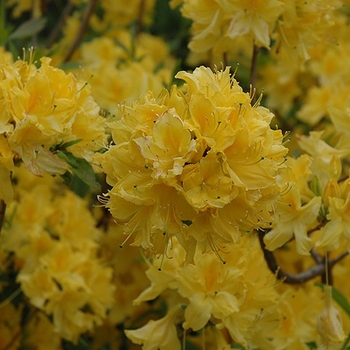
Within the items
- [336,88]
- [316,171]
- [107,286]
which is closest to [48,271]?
[107,286]

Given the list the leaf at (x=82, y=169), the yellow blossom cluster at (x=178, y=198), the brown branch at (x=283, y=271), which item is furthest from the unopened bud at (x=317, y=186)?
the leaf at (x=82, y=169)

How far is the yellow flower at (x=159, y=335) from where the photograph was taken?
4.55 ft

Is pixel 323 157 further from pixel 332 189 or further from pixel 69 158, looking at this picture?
pixel 69 158

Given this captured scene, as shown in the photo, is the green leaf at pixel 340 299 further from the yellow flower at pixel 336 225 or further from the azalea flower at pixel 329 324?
the yellow flower at pixel 336 225

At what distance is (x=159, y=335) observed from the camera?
139 centimetres

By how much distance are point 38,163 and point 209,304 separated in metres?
0.39

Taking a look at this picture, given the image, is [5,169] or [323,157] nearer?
[5,169]

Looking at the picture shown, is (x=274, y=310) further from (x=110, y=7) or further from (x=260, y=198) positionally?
(x=110, y=7)

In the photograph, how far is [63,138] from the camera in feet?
4.23

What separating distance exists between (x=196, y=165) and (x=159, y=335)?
1.52 feet

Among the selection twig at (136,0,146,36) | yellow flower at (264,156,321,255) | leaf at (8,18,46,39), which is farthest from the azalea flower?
twig at (136,0,146,36)

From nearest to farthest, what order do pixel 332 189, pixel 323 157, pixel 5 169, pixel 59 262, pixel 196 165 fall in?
pixel 196 165
pixel 5 169
pixel 332 189
pixel 323 157
pixel 59 262

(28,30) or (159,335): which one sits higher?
(28,30)

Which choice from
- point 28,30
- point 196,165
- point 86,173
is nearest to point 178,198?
point 196,165
